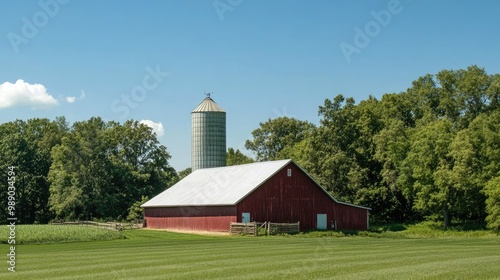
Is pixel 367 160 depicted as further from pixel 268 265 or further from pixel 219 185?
pixel 268 265

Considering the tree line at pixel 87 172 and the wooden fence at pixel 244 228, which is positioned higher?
the tree line at pixel 87 172

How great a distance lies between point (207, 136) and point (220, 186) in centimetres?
1727

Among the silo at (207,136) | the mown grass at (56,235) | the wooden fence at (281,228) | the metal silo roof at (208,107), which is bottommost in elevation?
the mown grass at (56,235)

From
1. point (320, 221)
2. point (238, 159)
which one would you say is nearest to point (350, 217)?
point (320, 221)

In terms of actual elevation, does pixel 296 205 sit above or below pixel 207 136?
below

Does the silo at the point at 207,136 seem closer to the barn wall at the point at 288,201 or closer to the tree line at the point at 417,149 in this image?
the tree line at the point at 417,149

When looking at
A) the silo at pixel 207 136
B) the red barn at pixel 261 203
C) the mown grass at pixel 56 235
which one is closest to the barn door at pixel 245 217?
the red barn at pixel 261 203

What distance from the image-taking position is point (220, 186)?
190 feet

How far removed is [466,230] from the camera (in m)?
56.6

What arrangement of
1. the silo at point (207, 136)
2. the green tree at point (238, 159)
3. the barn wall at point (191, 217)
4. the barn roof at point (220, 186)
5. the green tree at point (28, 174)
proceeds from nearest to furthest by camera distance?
the barn wall at point (191, 217) → the barn roof at point (220, 186) → the silo at point (207, 136) → the green tree at point (28, 174) → the green tree at point (238, 159)

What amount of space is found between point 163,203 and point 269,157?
41.9 metres

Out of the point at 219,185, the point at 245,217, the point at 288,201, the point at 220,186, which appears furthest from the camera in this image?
the point at 219,185

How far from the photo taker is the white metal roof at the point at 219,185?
177 ft

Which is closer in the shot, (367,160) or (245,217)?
(245,217)
